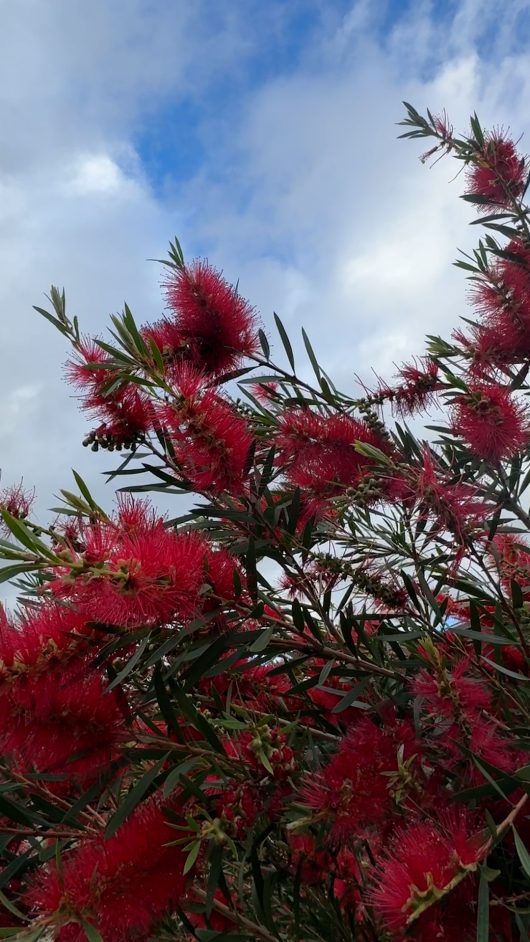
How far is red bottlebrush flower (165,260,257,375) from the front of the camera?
1668 millimetres

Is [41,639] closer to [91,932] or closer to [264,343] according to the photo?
[91,932]

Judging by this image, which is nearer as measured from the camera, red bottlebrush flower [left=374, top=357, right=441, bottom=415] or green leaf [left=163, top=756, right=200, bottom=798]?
green leaf [left=163, top=756, right=200, bottom=798]

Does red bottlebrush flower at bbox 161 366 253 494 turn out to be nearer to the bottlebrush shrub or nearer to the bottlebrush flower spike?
the bottlebrush shrub

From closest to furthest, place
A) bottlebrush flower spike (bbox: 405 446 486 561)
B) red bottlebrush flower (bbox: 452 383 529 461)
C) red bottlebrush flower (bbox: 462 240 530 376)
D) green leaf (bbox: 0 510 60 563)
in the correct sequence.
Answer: green leaf (bbox: 0 510 60 563) → bottlebrush flower spike (bbox: 405 446 486 561) → red bottlebrush flower (bbox: 452 383 529 461) → red bottlebrush flower (bbox: 462 240 530 376)

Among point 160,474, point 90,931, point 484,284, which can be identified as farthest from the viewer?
point 484,284

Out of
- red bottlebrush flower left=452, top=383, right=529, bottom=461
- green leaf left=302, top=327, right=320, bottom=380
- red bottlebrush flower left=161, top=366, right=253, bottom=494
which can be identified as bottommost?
red bottlebrush flower left=452, top=383, right=529, bottom=461

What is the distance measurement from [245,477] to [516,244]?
1.17m

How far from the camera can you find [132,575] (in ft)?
3.07

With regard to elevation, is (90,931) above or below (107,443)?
below

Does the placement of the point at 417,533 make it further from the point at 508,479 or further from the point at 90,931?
the point at 90,931

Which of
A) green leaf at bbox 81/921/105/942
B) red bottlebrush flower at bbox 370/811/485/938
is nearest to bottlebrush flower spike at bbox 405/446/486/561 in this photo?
red bottlebrush flower at bbox 370/811/485/938

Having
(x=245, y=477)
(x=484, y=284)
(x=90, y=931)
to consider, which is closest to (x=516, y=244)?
(x=484, y=284)

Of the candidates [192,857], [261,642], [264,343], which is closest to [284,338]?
[264,343]

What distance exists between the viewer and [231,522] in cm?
132
